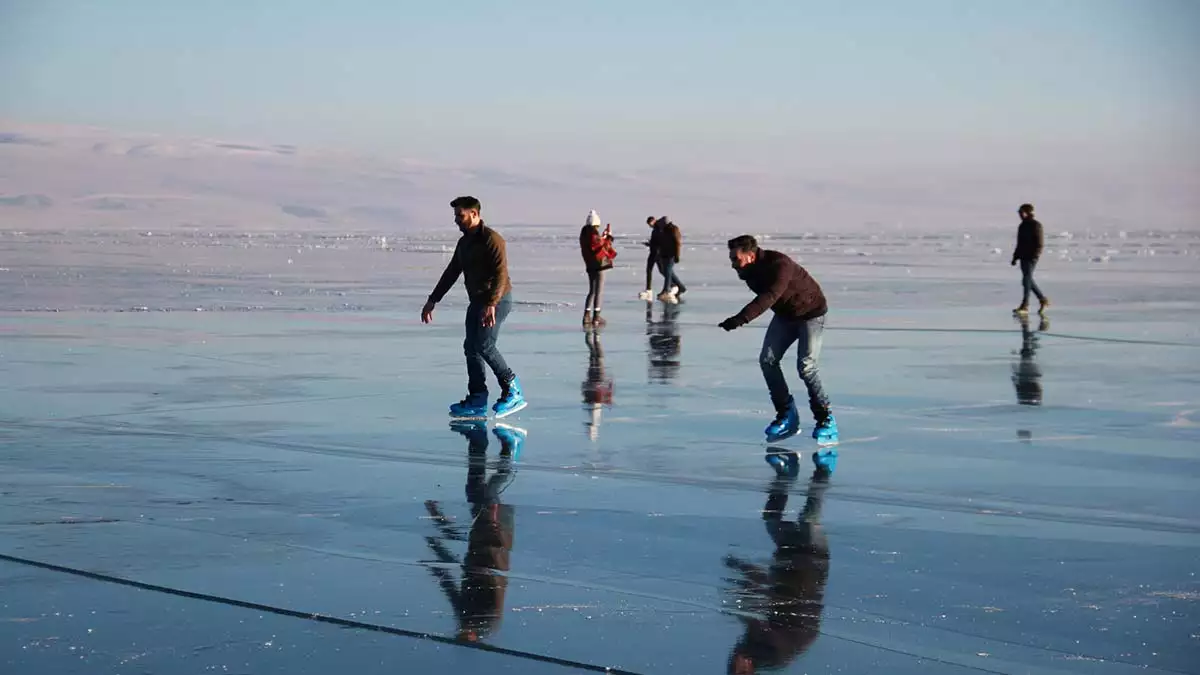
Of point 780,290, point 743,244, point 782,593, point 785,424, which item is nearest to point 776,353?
point 785,424

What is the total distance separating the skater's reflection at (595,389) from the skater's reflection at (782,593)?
3.52 m

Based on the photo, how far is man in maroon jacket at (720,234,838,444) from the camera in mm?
11188

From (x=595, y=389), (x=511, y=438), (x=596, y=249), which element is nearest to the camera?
(x=511, y=438)

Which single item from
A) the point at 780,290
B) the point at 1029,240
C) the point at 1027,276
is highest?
the point at 1029,240

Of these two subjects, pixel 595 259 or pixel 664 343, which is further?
pixel 595 259

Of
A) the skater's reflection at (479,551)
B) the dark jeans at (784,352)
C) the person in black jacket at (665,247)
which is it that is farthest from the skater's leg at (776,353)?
the person in black jacket at (665,247)

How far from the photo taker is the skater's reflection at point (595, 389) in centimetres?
1225

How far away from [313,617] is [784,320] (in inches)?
254

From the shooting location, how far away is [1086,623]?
6062 mm

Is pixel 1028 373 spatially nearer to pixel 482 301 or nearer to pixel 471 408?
pixel 482 301

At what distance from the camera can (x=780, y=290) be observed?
37.0 feet

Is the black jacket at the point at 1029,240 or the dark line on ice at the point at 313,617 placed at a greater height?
the black jacket at the point at 1029,240

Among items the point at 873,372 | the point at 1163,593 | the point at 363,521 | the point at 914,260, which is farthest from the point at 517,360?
the point at 914,260

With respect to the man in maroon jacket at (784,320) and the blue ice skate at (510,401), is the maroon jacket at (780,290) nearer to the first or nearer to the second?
the man in maroon jacket at (784,320)
